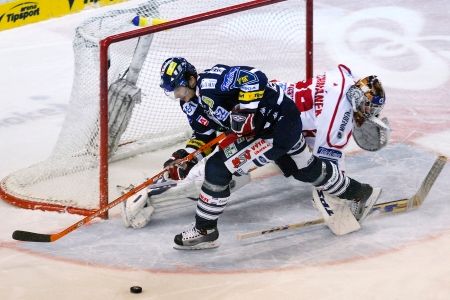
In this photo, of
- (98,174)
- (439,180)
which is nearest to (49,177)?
(98,174)

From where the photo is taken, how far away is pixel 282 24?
6465 mm

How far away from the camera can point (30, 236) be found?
491cm

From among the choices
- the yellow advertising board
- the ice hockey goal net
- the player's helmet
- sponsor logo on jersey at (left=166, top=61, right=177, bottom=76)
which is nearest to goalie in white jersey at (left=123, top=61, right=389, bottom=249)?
the player's helmet

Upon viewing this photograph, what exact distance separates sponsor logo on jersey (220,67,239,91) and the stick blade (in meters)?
1.06

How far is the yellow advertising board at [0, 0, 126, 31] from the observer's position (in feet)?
27.3

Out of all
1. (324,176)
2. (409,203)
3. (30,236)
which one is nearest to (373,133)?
(409,203)

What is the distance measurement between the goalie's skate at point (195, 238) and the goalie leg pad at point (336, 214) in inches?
21.6

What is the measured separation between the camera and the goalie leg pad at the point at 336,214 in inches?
203

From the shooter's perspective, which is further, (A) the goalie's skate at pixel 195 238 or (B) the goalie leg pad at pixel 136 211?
(B) the goalie leg pad at pixel 136 211

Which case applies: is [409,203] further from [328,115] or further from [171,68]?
[171,68]

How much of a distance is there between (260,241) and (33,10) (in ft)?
13.4

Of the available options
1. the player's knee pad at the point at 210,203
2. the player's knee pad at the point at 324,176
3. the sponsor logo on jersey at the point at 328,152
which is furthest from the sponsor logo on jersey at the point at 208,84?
the sponsor logo on jersey at the point at 328,152

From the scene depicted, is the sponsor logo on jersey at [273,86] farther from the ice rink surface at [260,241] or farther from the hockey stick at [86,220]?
the ice rink surface at [260,241]

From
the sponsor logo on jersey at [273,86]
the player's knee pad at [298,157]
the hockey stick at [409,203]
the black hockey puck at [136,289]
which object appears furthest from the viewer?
the hockey stick at [409,203]
